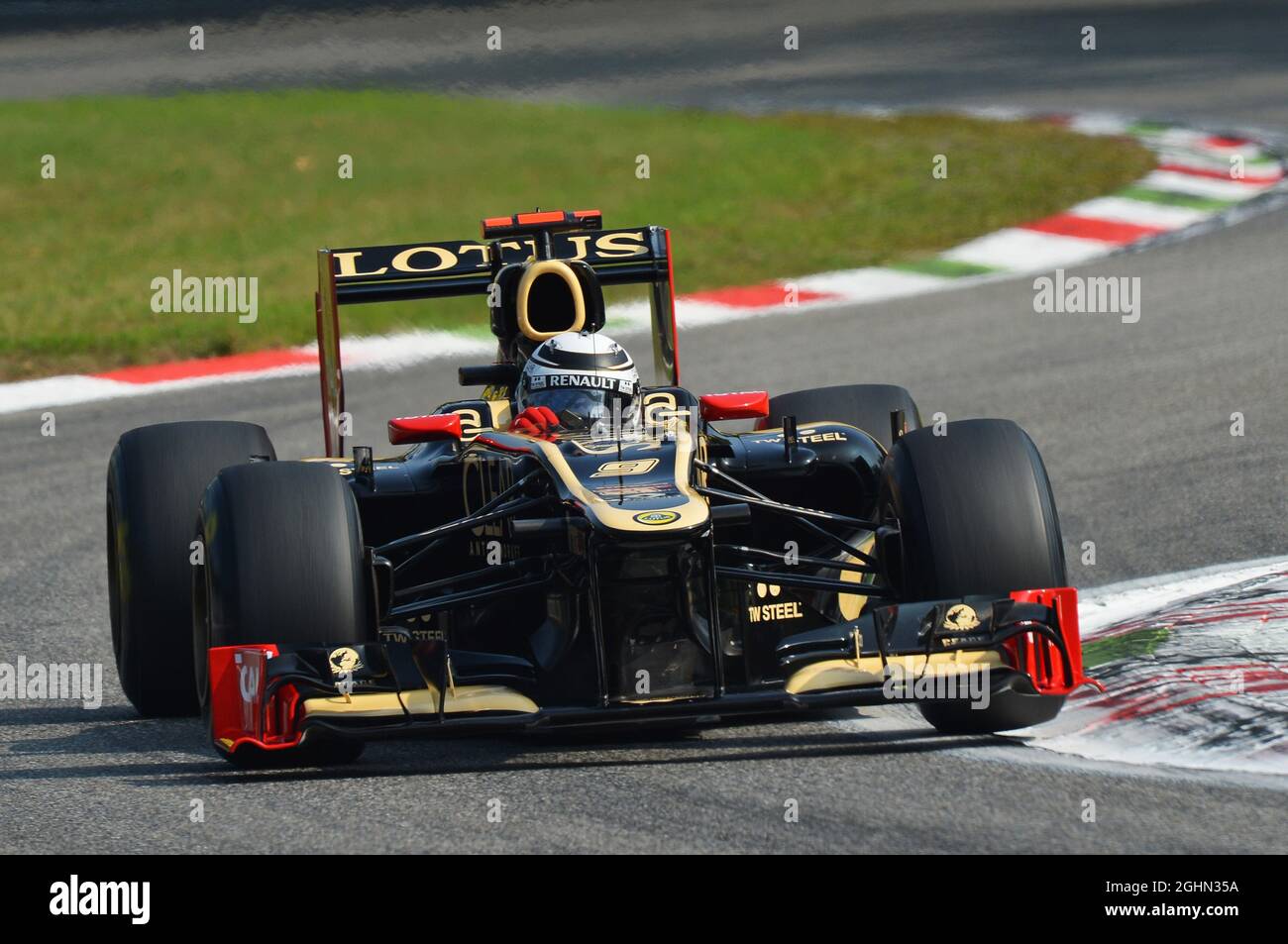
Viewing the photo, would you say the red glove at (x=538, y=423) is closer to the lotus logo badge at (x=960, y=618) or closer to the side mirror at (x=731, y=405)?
the side mirror at (x=731, y=405)

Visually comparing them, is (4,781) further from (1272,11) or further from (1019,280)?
(1272,11)

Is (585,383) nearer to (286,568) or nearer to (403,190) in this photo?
(286,568)

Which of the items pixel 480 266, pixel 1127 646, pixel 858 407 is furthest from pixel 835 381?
pixel 1127 646

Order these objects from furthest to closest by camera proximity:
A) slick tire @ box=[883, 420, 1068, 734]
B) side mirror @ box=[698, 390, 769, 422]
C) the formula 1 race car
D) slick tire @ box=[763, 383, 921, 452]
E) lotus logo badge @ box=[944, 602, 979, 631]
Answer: slick tire @ box=[763, 383, 921, 452] < side mirror @ box=[698, 390, 769, 422] < slick tire @ box=[883, 420, 1068, 734] < lotus logo badge @ box=[944, 602, 979, 631] < the formula 1 race car

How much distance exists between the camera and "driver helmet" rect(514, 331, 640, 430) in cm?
795

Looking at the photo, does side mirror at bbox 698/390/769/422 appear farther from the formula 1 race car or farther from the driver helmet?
the driver helmet

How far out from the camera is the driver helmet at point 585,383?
7949mm

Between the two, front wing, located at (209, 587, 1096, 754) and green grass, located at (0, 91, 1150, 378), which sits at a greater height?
green grass, located at (0, 91, 1150, 378)

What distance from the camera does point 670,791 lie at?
6.38 meters

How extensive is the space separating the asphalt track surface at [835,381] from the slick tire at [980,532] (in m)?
0.18

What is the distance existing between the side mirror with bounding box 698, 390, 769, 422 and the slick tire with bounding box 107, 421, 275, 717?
168 cm

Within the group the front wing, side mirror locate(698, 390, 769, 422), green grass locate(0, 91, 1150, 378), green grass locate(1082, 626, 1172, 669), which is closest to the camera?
the front wing

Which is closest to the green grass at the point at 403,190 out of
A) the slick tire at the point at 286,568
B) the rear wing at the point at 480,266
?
the rear wing at the point at 480,266

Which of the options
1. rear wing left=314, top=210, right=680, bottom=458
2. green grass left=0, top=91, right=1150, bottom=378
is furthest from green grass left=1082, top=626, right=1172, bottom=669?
green grass left=0, top=91, right=1150, bottom=378
